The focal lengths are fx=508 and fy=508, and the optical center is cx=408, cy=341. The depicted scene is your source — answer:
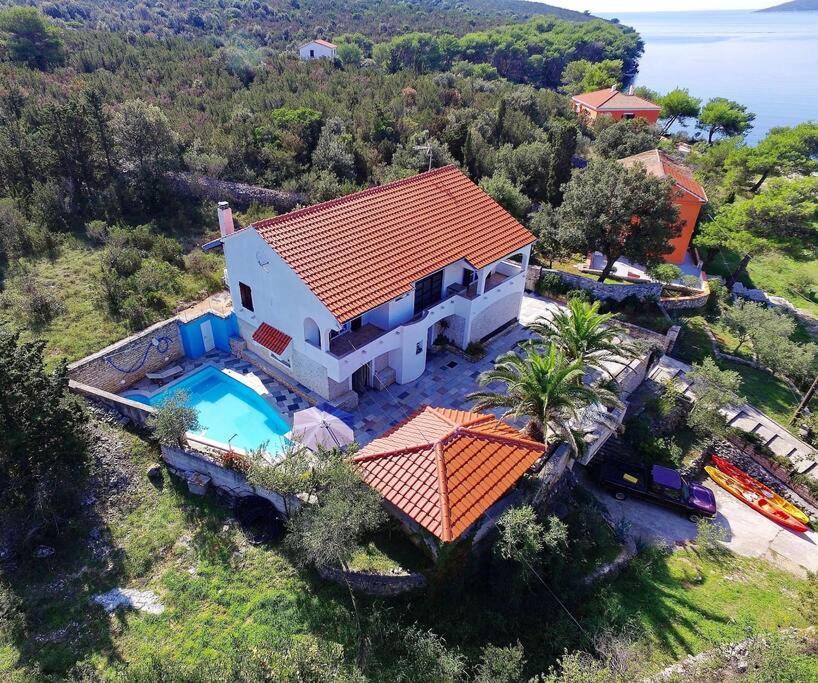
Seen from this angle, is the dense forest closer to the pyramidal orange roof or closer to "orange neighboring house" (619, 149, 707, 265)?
"orange neighboring house" (619, 149, 707, 265)

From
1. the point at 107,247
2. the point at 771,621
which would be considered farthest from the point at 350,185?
the point at 771,621

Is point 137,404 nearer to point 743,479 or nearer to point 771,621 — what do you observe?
point 771,621

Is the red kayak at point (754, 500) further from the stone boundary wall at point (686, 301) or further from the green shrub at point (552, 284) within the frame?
the green shrub at point (552, 284)

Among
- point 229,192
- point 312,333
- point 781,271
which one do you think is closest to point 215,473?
point 312,333

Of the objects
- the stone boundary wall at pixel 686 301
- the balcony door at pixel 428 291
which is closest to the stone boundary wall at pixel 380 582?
the balcony door at pixel 428 291

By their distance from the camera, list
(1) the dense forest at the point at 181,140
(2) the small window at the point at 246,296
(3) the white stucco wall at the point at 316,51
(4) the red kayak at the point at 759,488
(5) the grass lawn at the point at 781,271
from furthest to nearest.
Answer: (3) the white stucco wall at the point at 316,51 → (5) the grass lawn at the point at 781,271 → (1) the dense forest at the point at 181,140 → (2) the small window at the point at 246,296 → (4) the red kayak at the point at 759,488

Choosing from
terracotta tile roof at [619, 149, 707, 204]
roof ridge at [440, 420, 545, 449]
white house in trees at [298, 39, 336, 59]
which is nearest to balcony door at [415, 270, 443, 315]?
roof ridge at [440, 420, 545, 449]
